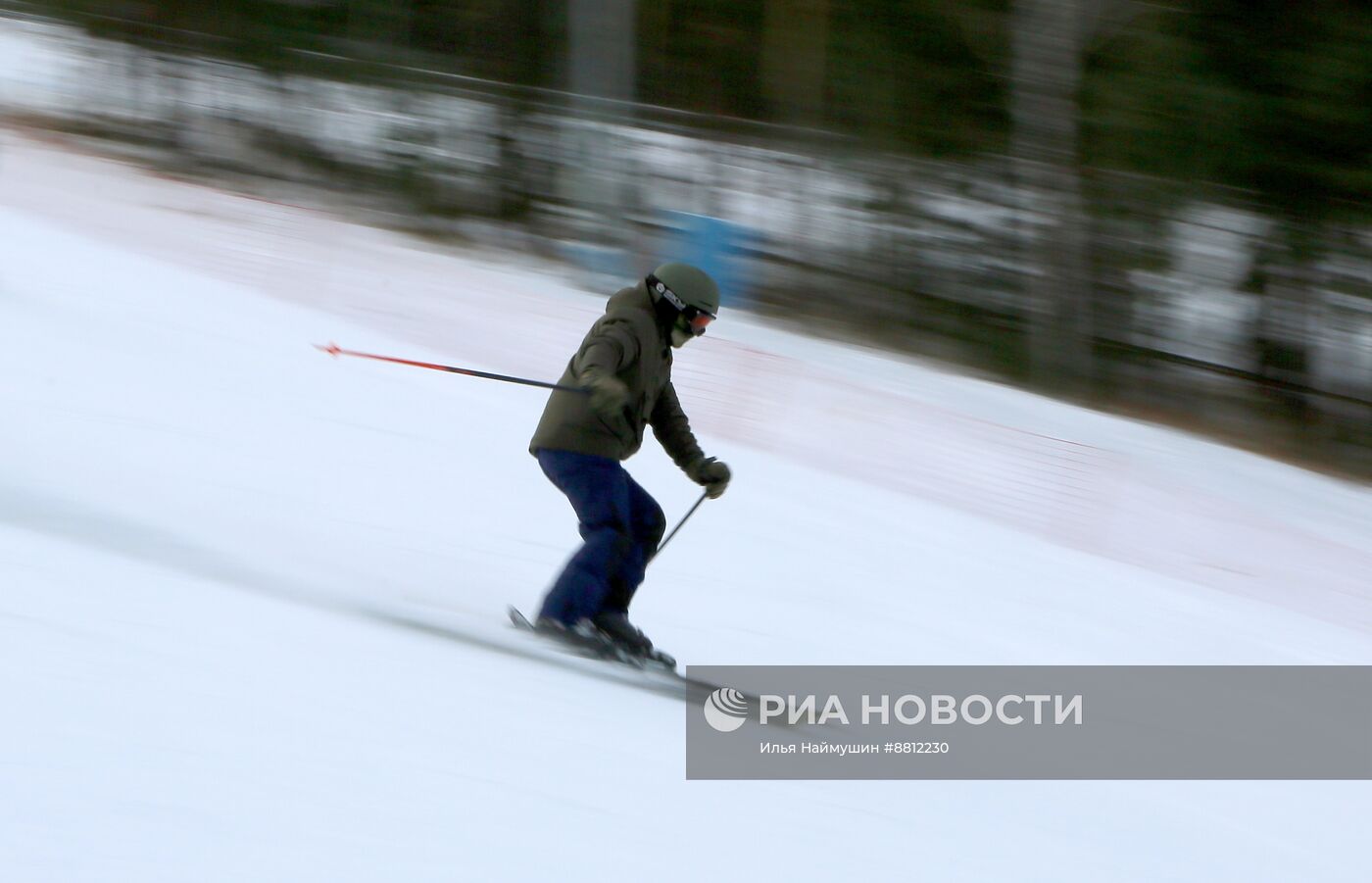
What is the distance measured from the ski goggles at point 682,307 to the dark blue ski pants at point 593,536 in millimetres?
524

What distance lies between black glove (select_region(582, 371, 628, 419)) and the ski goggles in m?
0.39

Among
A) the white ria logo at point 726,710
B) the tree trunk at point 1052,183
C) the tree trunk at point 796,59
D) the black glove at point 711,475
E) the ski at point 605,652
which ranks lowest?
the white ria logo at point 726,710

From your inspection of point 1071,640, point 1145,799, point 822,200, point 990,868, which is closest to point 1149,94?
point 822,200

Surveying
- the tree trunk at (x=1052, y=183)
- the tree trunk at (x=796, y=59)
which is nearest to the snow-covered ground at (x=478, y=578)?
the tree trunk at (x=1052, y=183)

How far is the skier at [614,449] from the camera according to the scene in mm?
4488

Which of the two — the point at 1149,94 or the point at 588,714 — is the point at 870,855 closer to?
the point at 588,714

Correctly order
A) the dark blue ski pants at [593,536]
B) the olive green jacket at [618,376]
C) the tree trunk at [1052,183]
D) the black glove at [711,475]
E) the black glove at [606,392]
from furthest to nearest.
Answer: the tree trunk at [1052,183] < the black glove at [711,475] < the dark blue ski pants at [593,536] < the olive green jacket at [618,376] < the black glove at [606,392]

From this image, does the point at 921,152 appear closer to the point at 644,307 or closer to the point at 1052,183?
the point at 1052,183

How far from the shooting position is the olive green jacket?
4.41m

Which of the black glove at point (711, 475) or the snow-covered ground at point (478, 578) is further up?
the black glove at point (711, 475)

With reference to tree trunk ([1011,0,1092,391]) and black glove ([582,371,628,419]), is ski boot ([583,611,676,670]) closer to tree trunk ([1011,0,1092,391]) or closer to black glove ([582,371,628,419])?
black glove ([582,371,628,419])

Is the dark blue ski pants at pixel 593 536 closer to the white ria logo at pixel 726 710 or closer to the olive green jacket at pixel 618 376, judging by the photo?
the olive green jacket at pixel 618 376

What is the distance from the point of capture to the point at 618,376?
4.49 m

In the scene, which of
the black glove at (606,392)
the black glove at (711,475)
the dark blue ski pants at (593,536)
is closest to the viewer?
the black glove at (606,392)
